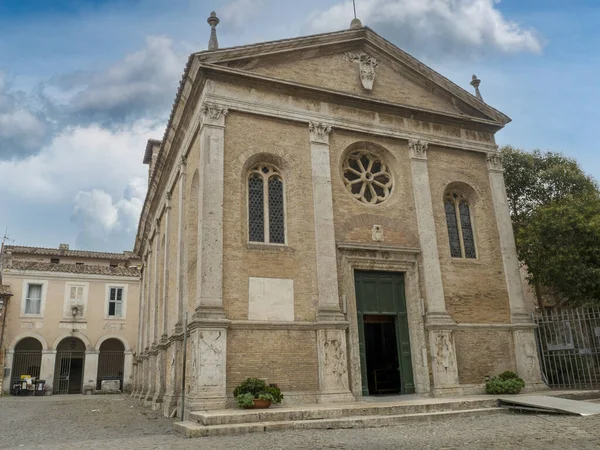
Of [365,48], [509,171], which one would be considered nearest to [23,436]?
[365,48]

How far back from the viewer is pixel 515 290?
53.7ft

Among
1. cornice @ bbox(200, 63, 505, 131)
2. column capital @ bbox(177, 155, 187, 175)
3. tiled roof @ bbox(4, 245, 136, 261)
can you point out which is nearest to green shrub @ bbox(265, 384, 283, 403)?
column capital @ bbox(177, 155, 187, 175)

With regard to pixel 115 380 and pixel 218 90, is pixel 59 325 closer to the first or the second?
pixel 115 380

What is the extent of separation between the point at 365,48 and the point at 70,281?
79.7 ft

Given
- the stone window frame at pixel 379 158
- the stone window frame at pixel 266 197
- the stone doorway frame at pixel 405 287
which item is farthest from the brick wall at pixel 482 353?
the stone window frame at pixel 266 197

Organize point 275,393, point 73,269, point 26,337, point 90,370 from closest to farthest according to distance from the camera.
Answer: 1. point 275,393
2. point 26,337
3. point 90,370
4. point 73,269

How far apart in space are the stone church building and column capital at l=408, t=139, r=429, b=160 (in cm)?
6

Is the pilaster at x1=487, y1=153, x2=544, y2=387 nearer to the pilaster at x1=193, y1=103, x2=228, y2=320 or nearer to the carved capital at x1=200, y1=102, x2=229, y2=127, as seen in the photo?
the pilaster at x1=193, y1=103, x2=228, y2=320

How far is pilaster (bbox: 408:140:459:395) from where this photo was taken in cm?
1435

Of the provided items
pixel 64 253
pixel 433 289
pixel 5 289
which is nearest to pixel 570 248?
pixel 433 289

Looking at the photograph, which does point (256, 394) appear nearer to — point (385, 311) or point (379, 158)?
point (385, 311)

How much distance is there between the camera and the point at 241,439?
9.06 meters

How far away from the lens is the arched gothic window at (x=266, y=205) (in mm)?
14094

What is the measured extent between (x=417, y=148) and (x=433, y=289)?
185 inches
